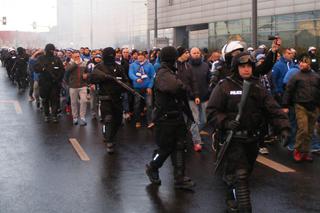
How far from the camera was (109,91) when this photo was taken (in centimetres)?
906

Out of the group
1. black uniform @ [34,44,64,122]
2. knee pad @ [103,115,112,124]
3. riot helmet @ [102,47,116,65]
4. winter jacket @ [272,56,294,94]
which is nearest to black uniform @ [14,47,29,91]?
black uniform @ [34,44,64,122]

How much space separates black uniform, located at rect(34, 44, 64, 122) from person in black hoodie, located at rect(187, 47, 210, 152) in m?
4.35

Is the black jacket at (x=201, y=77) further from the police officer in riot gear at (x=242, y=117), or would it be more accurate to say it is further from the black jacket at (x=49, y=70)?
the black jacket at (x=49, y=70)

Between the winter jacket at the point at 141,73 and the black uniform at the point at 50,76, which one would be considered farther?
the black uniform at the point at 50,76

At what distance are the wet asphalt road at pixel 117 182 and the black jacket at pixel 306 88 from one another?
3.17 feet

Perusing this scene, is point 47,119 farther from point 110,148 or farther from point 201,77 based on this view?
point 201,77

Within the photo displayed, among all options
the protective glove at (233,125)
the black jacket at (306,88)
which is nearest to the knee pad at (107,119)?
the black jacket at (306,88)

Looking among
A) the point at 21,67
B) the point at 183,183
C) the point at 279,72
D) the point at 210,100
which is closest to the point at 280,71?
the point at 279,72

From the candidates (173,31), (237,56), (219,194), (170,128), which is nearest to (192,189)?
(219,194)

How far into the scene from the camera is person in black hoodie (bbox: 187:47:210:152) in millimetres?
9127

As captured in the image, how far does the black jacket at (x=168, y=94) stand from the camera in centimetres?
645

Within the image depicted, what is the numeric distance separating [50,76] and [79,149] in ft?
11.8

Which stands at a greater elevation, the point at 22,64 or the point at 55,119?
the point at 22,64

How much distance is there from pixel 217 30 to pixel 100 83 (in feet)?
124
